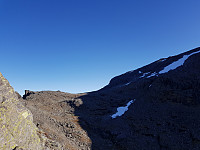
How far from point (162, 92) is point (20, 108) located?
27.7m

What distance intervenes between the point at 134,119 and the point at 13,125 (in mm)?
20021

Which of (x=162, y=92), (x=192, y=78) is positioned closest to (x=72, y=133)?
(x=162, y=92)

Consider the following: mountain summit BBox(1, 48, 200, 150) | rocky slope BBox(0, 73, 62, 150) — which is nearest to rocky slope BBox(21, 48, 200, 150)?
mountain summit BBox(1, 48, 200, 150)

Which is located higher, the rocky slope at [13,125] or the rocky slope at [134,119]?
the rocky slope at [13,125]

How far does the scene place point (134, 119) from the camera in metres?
23.4

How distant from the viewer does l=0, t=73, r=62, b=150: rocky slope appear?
296 inches

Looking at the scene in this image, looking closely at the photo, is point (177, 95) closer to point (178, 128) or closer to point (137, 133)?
point (178, 128)

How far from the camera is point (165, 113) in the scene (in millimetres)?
23141

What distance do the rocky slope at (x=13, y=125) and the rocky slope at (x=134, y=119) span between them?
4.58m

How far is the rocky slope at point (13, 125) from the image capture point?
752 cm

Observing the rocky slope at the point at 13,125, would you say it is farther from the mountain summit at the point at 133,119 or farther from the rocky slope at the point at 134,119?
the rocky slope at the point at 134,119

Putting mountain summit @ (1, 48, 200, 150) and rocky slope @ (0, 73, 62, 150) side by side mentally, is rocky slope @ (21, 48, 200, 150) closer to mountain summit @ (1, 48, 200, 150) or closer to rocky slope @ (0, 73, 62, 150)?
mountain summit @ (1, 48, 200, 150)

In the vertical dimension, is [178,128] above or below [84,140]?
below

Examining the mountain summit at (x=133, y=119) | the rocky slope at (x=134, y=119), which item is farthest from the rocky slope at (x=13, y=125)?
the rocky slope at (x=134, y=119)
